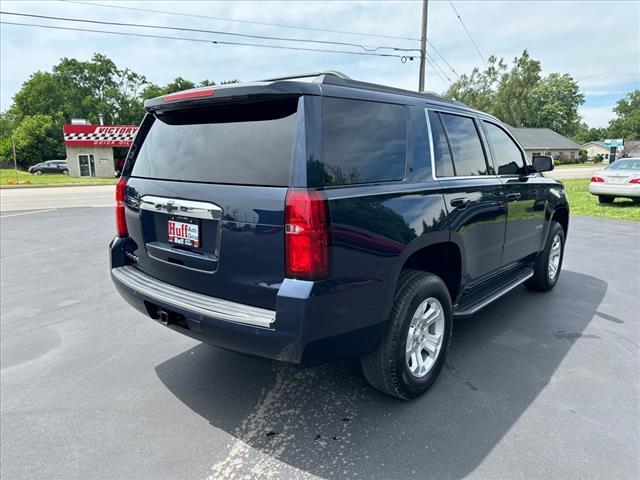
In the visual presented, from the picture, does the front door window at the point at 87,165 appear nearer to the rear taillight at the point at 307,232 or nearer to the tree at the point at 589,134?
the rear taillight at the point at 307,232

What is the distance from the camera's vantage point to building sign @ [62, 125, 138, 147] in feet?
132

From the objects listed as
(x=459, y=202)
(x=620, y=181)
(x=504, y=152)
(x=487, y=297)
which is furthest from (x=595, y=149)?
(x=459, y=202)

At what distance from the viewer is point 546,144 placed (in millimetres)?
66250

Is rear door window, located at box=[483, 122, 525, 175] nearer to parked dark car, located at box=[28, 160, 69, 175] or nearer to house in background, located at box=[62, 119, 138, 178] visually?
house in background, located at box=[62, 119, 138, 178]

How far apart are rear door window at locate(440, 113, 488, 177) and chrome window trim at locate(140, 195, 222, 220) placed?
6.39ft

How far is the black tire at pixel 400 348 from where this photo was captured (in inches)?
108

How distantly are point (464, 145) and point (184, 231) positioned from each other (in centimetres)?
237

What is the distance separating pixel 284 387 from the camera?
3.24m

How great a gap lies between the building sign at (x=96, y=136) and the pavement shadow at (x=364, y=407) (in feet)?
137

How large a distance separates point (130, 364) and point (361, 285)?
89.9 inches

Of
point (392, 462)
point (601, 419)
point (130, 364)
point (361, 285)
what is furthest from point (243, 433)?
point (601, 419)

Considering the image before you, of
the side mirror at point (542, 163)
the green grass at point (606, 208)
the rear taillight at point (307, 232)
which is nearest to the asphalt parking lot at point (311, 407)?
the rear taillight at point (307, 232)

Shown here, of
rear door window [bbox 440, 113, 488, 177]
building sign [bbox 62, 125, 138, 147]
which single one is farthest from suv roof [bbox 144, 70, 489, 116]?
building sign [bbox 62, 125, 138, 147]

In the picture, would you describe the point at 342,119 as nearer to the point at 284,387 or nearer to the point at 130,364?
the point at 284,387
